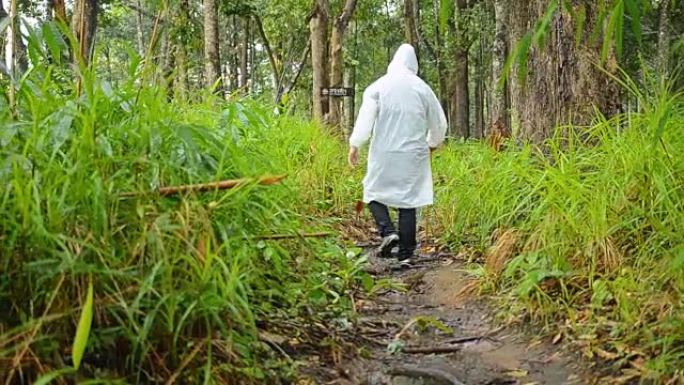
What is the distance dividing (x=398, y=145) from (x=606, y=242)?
2510mm

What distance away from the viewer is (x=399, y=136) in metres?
5.74

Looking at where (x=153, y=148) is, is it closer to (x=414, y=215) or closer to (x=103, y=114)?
(x=103, y=114)

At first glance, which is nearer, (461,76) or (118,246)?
(118,246)

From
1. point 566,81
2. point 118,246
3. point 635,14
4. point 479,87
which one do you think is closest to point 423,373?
point 118,246

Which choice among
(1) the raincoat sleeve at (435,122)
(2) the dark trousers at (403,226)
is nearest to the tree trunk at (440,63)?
(1) the raincoat sleeve at (435,122)

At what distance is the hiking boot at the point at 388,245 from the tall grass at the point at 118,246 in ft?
8.92

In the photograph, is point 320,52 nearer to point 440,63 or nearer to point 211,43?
point 211,43

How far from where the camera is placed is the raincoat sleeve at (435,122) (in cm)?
587

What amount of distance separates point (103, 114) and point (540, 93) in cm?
363

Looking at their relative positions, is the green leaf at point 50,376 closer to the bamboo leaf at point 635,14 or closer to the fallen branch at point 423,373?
the fallen branch at point 423,373

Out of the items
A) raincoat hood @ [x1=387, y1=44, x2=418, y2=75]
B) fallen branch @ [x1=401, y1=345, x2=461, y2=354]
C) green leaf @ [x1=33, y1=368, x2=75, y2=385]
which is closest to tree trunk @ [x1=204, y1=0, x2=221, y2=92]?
raincoat hood @ [x1=387, y1=44, x2=418, y2=75]

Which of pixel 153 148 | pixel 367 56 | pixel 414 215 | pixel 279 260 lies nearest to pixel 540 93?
pixel 414 215

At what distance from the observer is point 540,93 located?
17.1ft

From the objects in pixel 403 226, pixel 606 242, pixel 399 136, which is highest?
pixel 399 136
